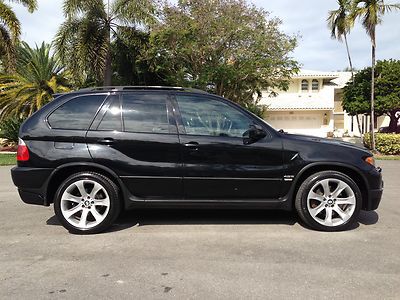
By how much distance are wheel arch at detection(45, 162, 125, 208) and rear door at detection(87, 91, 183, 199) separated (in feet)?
0.25

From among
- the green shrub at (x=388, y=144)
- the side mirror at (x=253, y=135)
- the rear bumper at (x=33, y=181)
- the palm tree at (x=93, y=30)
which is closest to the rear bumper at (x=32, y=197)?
the rear bumper at (x=33, y=181)

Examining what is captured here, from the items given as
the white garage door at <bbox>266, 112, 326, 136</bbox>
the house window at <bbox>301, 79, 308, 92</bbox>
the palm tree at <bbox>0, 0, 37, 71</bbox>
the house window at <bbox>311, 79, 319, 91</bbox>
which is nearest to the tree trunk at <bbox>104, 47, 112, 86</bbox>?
the palm tree at <bbox>0, 0, 37, 71</bbox>

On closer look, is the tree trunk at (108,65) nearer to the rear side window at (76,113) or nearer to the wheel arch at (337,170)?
the rear side window at (76,113)

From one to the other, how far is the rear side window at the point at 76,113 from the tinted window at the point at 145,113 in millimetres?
389

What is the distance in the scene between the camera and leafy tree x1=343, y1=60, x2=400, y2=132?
2048cm

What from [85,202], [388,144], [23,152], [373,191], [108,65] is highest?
[108,65]

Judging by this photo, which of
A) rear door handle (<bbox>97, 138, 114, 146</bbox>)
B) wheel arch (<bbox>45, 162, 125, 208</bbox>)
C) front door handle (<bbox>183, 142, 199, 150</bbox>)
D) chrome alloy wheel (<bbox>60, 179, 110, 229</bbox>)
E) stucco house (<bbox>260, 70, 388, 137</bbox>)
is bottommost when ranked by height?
chrome alloy wheel (<bbox>60, 179, 110, 229</bbox>)

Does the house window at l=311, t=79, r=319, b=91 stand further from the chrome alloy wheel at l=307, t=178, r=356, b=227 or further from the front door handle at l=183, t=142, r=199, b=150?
the front door handle at l=183, t=142, r=199, b=150

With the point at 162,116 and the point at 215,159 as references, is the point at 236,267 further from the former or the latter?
the point at 162,116

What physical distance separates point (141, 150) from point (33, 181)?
1.45 metres

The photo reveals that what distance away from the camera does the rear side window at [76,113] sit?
200 inches

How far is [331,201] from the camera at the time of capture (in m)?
5.07

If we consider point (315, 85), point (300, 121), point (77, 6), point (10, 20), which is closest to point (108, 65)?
point (77, 6)

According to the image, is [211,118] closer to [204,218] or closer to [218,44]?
[204,218]
